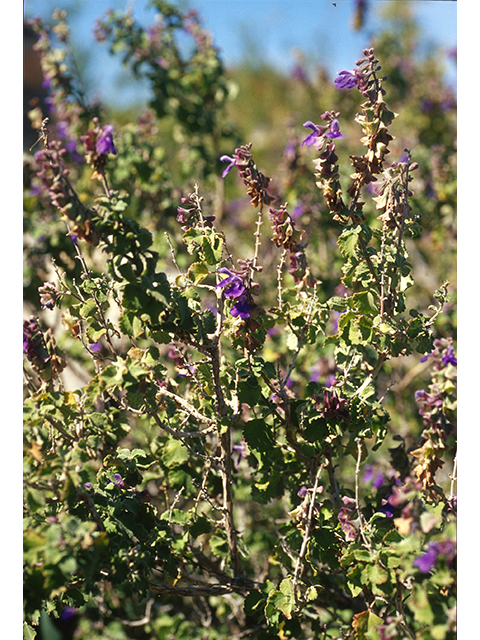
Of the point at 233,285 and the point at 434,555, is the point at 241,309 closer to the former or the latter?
the point at 233,285

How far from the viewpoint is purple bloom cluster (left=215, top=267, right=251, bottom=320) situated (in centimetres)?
132

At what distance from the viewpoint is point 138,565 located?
4.35 feet

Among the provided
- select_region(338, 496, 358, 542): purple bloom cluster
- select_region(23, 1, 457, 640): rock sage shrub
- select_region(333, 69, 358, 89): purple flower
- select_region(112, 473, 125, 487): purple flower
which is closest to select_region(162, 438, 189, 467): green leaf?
select_region(23, 1, 457, 640): rock sage shrub

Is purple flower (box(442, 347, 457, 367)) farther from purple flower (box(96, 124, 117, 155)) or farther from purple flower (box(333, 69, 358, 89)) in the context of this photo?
purple flower (box(96, 124, 117, 155))

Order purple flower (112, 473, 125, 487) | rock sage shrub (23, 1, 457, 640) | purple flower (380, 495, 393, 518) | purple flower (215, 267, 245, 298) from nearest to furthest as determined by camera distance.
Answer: rock sage shrub (23, 1, 457, 640) → purple flower (215, 267, 245, 298) → purple flower (112, 473, 125, 487) → purple flower (380, 495, 393, 518)

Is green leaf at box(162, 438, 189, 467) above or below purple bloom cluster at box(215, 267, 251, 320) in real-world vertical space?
below

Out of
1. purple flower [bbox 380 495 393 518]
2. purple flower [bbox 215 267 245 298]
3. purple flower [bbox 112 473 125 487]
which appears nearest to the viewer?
purple flower [bbox 215 267 245 298]

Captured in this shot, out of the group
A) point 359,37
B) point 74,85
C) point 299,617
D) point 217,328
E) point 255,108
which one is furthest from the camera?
point 255,108

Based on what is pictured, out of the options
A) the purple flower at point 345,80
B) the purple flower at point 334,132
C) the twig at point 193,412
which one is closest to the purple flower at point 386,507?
the twig at point 193,412

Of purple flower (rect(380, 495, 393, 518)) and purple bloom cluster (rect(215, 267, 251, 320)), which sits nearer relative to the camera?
purple bloom cluster (rect(215, 267, 251, 320))

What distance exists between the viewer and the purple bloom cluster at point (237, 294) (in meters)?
1.32
